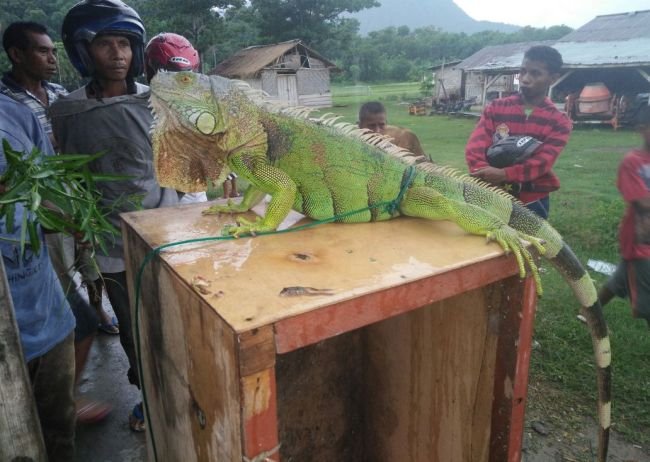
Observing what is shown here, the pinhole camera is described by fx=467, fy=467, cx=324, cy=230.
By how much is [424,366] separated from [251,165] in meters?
1.05

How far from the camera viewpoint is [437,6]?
12500 centimetres

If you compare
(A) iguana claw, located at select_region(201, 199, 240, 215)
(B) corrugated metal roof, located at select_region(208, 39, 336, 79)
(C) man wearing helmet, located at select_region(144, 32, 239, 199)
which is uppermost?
(B) corrugated metal roof, located at select_region(208, 39, 336, 79)

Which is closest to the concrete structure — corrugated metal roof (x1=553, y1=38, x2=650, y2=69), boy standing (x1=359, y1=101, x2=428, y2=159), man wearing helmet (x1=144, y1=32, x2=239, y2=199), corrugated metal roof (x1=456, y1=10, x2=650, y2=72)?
corrugated metal roof (x1=456, y1=10, x2=650, y2=72)

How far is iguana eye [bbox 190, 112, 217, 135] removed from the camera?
1.62 metres

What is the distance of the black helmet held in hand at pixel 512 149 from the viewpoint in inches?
120

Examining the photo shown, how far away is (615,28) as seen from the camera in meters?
19.3

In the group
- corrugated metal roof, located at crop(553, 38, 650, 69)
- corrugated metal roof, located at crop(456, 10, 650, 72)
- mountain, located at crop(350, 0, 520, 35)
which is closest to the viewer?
corrugated metal roof, located at crop(553, 38, 650, 69)

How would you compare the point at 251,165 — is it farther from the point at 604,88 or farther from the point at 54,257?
the point at 604,88

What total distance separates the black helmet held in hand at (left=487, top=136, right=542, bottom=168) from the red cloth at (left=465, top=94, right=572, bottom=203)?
46 mm

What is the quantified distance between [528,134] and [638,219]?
88 cm

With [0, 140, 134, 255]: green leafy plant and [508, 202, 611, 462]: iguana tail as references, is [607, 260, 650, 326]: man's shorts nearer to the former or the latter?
[508, 202, 611, 462]: iguana tail

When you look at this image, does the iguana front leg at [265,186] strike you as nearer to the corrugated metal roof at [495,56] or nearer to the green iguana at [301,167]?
the green iguana at [301,167]

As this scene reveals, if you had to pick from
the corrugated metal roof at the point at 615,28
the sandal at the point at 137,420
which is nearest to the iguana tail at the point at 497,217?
the sandal at the point at 137,420

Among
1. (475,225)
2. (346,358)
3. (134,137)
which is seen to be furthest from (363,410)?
(134,137)
